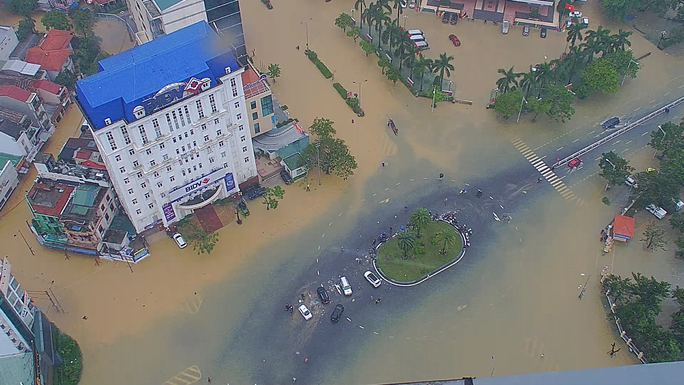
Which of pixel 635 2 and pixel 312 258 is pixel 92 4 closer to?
pixel 312 258

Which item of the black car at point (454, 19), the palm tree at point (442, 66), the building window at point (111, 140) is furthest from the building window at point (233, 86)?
the black car at point (454, 19)

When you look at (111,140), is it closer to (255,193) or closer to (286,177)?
(255,193)

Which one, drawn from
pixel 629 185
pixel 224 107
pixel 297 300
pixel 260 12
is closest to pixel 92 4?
pixel 260 12

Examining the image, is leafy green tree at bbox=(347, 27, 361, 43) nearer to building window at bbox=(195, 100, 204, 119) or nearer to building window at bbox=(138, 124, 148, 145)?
building window at bbox=(195, 100, 204, 119)

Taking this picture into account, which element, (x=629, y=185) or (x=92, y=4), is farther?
(x=92, y=4)

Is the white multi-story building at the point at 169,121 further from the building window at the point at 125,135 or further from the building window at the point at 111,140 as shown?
the building window at the point at 125,135

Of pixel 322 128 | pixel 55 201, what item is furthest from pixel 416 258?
pixel 55 201

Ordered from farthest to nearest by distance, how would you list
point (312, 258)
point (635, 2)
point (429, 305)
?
point (635, 2) → point (312, 258) → point (429, 305)

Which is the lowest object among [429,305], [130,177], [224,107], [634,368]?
[429,305]
